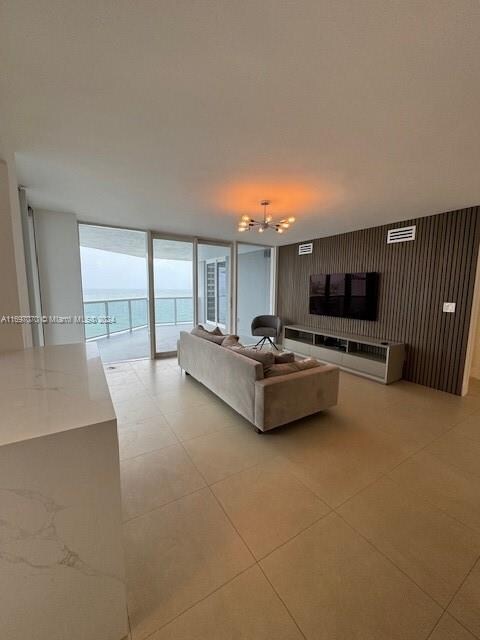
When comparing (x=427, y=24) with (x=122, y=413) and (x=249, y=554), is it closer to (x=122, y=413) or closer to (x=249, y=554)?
Answer: (x=249, y=554)

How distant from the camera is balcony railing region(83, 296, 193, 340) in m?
5.58

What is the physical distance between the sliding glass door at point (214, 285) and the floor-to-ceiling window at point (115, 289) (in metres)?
1.24

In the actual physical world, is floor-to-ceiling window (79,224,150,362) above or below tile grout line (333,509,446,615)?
above

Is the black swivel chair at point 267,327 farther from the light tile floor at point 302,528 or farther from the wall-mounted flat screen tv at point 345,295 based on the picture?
the light tile floor at point 302,528

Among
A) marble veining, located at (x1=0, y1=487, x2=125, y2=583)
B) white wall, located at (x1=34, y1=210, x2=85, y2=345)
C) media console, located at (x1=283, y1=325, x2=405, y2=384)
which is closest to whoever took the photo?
marble veining, located at (x1=0, y1=487, x2=125, y2=583)

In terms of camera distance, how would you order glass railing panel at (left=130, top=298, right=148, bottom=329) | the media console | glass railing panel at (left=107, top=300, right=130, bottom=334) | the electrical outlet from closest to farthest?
the electrical outlet → the media console → glass railing panel at (left=107, top=300, right=130, bottom=334) → glass railing panel at (left=130, top=298, right=148, bottom=329)

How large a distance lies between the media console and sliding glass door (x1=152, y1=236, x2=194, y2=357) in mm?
2330

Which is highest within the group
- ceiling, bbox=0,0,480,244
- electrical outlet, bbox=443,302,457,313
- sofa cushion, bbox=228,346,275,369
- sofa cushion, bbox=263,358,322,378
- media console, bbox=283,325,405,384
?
ceiling, bbox=0,0,480,244

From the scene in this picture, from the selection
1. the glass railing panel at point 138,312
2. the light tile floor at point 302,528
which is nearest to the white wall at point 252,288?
the glass railing panel at point 138,312

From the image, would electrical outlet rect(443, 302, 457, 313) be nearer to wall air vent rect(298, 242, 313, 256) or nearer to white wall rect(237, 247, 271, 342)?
wall air vent rect(298, 242, 313, 256)

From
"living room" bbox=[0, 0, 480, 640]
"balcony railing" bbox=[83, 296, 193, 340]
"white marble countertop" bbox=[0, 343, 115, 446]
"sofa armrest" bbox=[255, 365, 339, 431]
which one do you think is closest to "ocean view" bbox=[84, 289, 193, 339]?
"balcony railing" bbox=[83, 296, 193, 340]

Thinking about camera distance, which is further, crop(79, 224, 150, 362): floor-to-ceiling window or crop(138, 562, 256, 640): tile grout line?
crop(79, 224, 150, 362): floor-to-ceiling window

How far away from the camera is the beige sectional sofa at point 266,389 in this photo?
8.04 ft

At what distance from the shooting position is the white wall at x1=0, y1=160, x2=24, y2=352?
5.95 ft
